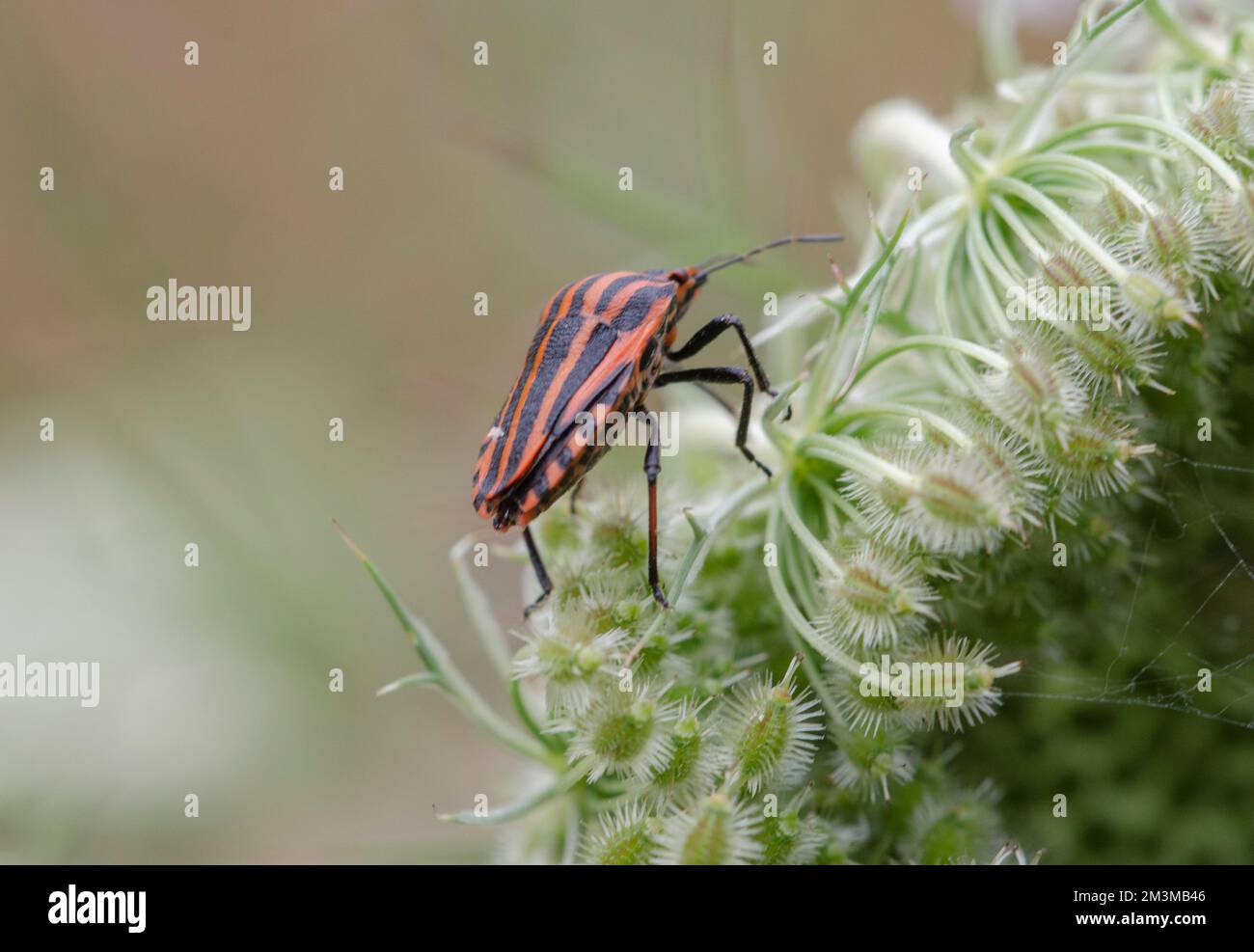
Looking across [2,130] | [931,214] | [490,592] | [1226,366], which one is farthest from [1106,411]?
[2,130]

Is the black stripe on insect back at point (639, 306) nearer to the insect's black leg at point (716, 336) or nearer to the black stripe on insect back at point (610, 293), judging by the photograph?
the black stripe on insect back at point (610, 293)

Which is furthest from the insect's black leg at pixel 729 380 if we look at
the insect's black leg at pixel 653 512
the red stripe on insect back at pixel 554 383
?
the red stripe on insect back at pixel 554 383

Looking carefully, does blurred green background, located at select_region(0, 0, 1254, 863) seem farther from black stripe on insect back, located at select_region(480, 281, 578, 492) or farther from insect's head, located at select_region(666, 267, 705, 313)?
black stripe on insect back, located at select_region(480, 281, 578, 492)

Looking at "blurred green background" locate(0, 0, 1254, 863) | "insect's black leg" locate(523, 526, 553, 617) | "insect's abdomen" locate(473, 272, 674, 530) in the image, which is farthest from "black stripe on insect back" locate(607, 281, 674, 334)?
"blurred green background" locate(0, 0, 1254, 863)
